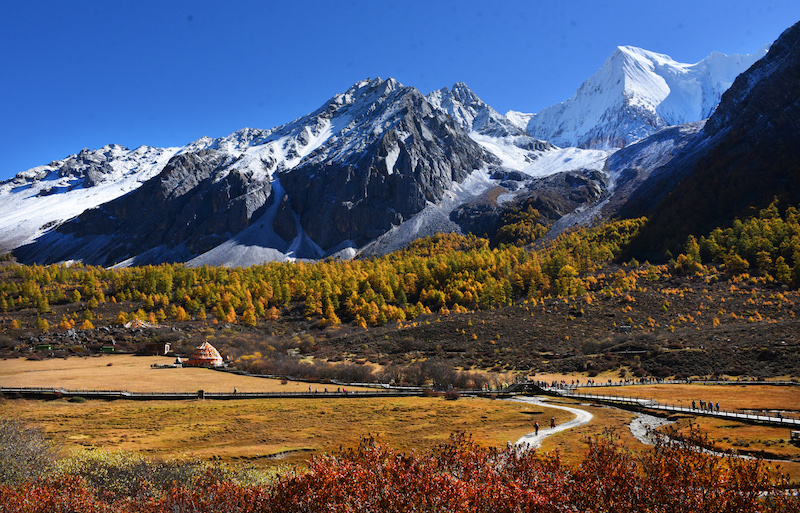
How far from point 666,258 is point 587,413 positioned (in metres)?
111

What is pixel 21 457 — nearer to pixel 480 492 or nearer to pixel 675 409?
pixel 480 492

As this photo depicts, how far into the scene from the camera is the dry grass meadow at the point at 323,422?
3084cm

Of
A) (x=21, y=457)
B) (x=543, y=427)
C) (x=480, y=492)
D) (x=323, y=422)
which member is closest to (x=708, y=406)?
(x=543, y=427)

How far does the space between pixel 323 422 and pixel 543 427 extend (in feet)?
58.3

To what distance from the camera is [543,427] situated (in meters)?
37.6

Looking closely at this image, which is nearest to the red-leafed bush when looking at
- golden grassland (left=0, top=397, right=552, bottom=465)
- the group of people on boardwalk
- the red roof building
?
golden grassland (left=0, top=397, right=552, bottom=465)

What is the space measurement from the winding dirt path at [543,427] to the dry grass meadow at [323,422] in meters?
0.79

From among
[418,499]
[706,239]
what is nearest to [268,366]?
[418,499]

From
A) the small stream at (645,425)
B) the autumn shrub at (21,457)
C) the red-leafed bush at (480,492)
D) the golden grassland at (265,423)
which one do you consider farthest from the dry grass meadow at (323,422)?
the red-leafed bush at (480,492)

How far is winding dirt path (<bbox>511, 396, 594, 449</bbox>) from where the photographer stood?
31.4 m

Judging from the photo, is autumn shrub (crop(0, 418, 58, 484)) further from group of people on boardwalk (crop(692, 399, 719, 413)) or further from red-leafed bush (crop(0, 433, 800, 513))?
group of people on boardwalk (crop(692, 399, 719, 413))

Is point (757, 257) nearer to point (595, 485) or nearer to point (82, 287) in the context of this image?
point (595, 485)

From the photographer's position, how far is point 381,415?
4366 centimetres

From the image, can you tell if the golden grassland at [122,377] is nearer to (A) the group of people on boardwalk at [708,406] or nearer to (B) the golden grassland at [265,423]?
(B) the golden grassland at [265,423]
